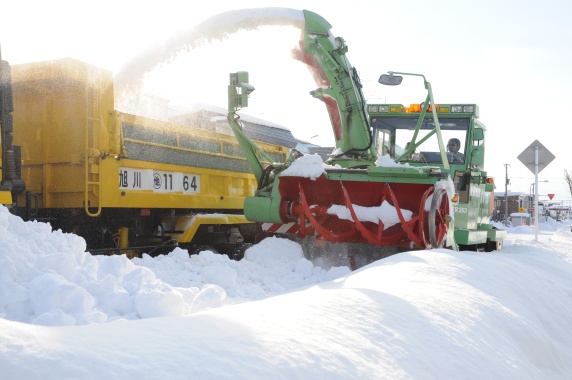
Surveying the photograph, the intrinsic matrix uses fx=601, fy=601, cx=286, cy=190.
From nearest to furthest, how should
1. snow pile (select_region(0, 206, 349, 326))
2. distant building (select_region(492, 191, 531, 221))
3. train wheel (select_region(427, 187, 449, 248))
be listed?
snow pile (select_region(0, 206, 349, 326)) → train wheel (select_region(427, 187, 449, 248)) → distant building (select_region(492, 191, 531, 221))

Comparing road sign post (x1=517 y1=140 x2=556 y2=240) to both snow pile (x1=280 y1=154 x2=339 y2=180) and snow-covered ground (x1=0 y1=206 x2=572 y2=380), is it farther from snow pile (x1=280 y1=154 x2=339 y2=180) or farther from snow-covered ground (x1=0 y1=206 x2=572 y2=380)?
snow-covered ground (x1=0 y1=206 x2=572 y2=380)

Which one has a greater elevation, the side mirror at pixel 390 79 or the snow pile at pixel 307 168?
the side mirror at pixel 390 79

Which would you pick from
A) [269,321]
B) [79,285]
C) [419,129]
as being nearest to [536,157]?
[419,129]

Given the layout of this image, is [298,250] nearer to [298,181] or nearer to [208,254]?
[298,181]

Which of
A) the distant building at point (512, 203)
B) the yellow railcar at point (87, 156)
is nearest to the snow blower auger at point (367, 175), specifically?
the yellow railcar at point (87, 156)

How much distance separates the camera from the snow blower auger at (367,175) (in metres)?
7.41

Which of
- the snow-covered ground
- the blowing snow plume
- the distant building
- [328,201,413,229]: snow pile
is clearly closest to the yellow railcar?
the blowing snow plume

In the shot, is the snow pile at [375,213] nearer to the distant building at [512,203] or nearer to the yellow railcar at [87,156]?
the yellow railcar at [87,156]

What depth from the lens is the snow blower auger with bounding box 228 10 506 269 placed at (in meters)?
7.41

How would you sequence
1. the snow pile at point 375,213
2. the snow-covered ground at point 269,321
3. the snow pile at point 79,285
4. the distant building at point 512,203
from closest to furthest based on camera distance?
the snow-covered ground at point 269,321, the snow pile at point 79,285, the snow pile at point 375,213, the distant building at point 512,203

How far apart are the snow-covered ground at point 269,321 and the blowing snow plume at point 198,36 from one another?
2.80 m

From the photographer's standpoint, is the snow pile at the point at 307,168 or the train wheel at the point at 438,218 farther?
the snow pile at the point at 307,168

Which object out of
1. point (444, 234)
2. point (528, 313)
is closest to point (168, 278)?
point (528, 313)

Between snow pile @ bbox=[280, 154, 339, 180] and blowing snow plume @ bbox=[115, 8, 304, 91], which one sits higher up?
blowing snow plume @ bbox=[115, 8, 304, 91]
